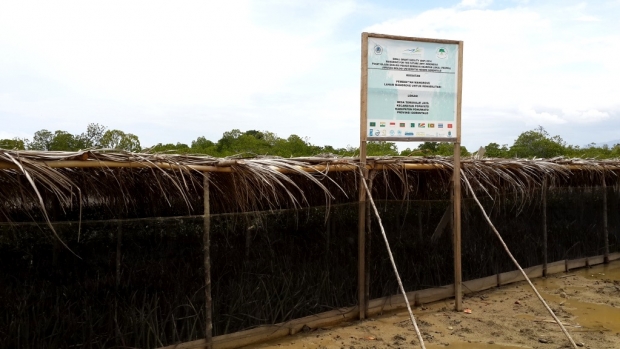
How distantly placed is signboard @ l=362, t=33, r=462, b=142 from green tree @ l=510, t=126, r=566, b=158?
447 inches

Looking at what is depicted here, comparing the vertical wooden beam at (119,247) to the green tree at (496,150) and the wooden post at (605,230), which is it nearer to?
the wooden post at (605,230)

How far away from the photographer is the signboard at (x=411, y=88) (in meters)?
5.62

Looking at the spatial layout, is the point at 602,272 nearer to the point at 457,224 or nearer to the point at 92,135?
the point at 457,224

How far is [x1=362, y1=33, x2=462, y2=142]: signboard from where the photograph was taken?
5.62m

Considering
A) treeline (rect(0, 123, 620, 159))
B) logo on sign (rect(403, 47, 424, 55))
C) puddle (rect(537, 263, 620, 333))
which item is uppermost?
logo on sign (rect(403, 47, 424, 55))

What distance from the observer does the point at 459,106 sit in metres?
6.01

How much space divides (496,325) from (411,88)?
2438 mm

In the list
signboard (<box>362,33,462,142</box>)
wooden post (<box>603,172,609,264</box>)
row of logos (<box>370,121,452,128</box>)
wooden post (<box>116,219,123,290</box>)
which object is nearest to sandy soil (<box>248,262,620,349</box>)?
wooden post (<box>116,219,123,290</box>)

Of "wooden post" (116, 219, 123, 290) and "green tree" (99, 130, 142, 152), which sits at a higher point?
"green tree" (99, 130, 142, 152)

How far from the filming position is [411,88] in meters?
5.80

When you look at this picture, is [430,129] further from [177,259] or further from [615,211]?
[615,211]

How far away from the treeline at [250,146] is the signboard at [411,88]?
918 millimetres

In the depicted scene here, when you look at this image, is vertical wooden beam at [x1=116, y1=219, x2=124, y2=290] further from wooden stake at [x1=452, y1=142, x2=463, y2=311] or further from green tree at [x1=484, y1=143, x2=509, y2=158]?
green tree at [x1=484, y1=143, x2=509, y2=158]

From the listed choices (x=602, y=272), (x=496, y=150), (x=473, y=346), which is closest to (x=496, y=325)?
(x=473, y=346)
